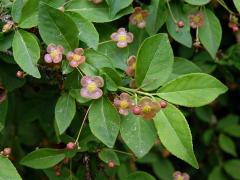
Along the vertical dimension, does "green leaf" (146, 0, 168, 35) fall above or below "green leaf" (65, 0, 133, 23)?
below

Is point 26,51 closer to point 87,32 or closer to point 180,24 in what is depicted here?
point 87,32

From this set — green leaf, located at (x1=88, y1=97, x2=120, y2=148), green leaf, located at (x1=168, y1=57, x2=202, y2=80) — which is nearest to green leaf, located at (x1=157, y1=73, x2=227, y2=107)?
green leaf, located at (x1=88, y1=97, x2=120, y2=148)

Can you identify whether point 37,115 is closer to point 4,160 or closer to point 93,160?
point 93,160

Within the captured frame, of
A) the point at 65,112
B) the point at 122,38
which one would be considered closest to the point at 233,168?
the point at 122,38

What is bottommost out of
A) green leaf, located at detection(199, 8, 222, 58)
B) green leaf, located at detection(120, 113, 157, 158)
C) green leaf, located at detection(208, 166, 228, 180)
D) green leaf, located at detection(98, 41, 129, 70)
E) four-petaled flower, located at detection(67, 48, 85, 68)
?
green leaf, located at detection(208, 166, 228, 180)

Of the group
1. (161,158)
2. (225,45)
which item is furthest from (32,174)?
(225,45)

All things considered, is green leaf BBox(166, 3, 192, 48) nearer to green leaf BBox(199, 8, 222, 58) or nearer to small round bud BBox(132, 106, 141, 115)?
green leaf BBox(199, 8, 222, 58)
